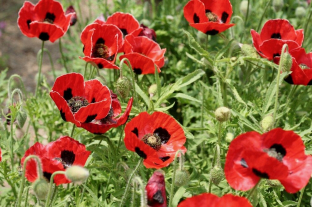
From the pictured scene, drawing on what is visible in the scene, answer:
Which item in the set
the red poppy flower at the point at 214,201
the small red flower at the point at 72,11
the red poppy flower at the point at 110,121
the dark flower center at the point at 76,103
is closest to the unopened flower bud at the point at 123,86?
the red poppy flower at the point at 110,121

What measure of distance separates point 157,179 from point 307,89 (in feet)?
4.92

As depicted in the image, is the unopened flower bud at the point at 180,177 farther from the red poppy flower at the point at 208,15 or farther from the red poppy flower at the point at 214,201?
the red poppy flower at the point at 208,15

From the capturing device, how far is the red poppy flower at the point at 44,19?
103 inches

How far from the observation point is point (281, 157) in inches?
67.9

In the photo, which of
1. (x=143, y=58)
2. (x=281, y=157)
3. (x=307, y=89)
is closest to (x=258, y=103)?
(x=307, y=89)

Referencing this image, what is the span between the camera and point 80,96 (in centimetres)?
223

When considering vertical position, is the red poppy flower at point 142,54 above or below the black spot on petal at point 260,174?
above

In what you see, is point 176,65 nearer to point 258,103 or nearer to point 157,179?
point 258,103

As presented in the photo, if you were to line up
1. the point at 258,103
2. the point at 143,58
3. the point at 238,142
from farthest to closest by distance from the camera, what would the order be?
the point at 258,103, the point at 143,58, the point at 238,142

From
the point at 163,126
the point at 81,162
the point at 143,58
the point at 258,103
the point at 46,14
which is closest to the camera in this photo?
the point at 81,162

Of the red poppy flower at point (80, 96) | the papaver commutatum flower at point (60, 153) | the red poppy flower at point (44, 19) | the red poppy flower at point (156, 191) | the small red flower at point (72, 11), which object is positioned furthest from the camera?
the small red flower at point (72, 11)

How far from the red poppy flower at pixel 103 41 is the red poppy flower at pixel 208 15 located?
0.40 m

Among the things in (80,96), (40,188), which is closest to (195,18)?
(80,96)

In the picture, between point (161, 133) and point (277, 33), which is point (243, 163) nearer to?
point (161, 133)
